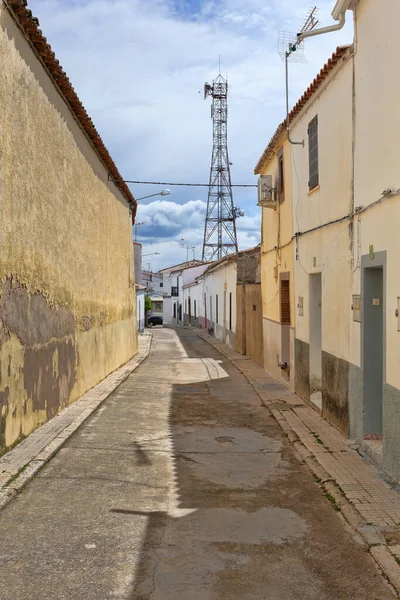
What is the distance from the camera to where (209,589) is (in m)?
4.48

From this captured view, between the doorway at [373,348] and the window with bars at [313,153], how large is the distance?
3608 millimetres

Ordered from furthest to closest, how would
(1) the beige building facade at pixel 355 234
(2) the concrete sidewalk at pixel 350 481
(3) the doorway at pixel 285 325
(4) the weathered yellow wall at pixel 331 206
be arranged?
1. (3) the doorway at pixel 285 325
2. (4) the weathered yellow wall at pixel 331 206
3. (1) the beige building facade at pixel 355 234
4. (2) the concrete sidewalk at pixel 350 481

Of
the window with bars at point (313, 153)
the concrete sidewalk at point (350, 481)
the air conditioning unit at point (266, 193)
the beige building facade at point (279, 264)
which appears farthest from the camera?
the air conditioning unit at point (266, 193)

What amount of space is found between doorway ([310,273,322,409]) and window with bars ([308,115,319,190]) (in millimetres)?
1800

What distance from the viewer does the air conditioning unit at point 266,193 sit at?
15.8m

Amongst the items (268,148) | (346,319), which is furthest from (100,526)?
(268,148)

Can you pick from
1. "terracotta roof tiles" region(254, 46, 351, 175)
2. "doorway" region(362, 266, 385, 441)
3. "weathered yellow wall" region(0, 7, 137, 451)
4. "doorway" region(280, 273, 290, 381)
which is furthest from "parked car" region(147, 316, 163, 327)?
"doorway" region(362, 266, 385, 441)

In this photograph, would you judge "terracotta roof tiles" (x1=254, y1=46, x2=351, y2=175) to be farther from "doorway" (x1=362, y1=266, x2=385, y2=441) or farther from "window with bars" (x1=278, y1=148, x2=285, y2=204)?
"doorway" (x1=362, y1=266, x2=385, y2=441)

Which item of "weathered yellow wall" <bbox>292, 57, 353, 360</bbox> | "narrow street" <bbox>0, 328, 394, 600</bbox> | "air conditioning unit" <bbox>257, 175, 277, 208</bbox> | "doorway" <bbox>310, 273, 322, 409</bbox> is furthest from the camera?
"air conditioning unit" <bbox>257, 175, 277, 208</bbox>

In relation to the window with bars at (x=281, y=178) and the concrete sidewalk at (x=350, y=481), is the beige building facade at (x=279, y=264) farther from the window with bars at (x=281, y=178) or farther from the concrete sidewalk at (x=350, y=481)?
the concrete sidewalk at (x=350, y=481)

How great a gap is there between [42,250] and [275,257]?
804cm

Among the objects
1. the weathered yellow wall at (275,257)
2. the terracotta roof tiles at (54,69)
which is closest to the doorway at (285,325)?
the weathered yellow wall at (275,257)

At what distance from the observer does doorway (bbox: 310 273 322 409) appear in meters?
11.9

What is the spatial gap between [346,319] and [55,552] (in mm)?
5735
